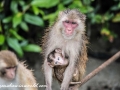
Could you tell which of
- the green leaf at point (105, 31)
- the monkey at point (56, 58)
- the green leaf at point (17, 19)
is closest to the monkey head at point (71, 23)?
the monkey at point (56, 58)

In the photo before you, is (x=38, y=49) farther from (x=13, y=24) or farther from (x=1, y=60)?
(x=1, y=60)

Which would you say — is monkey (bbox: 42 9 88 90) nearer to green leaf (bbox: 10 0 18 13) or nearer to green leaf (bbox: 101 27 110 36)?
green leaf (bbox: 10 0 18 13)

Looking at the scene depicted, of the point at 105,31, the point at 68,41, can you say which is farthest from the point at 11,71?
the point at 105,31

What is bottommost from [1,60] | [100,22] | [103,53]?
[103,53]

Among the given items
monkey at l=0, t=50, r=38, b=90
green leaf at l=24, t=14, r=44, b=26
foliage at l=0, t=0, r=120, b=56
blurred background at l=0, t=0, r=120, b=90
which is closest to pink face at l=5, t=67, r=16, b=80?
monkey at l=0, t=50, r=38, b=90

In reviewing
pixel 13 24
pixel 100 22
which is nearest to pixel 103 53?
pixel 100 22

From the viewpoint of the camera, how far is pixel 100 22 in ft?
25.6

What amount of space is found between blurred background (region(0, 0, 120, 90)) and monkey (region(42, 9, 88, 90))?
5.29 feet

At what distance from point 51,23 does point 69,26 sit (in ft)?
5.86

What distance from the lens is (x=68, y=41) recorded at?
17.1 feet

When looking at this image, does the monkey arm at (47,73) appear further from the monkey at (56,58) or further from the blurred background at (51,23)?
the blurred background at (51,23)

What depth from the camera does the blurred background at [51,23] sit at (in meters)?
7.39

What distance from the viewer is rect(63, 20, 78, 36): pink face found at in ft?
16.8

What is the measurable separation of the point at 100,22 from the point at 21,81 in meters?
2.55
